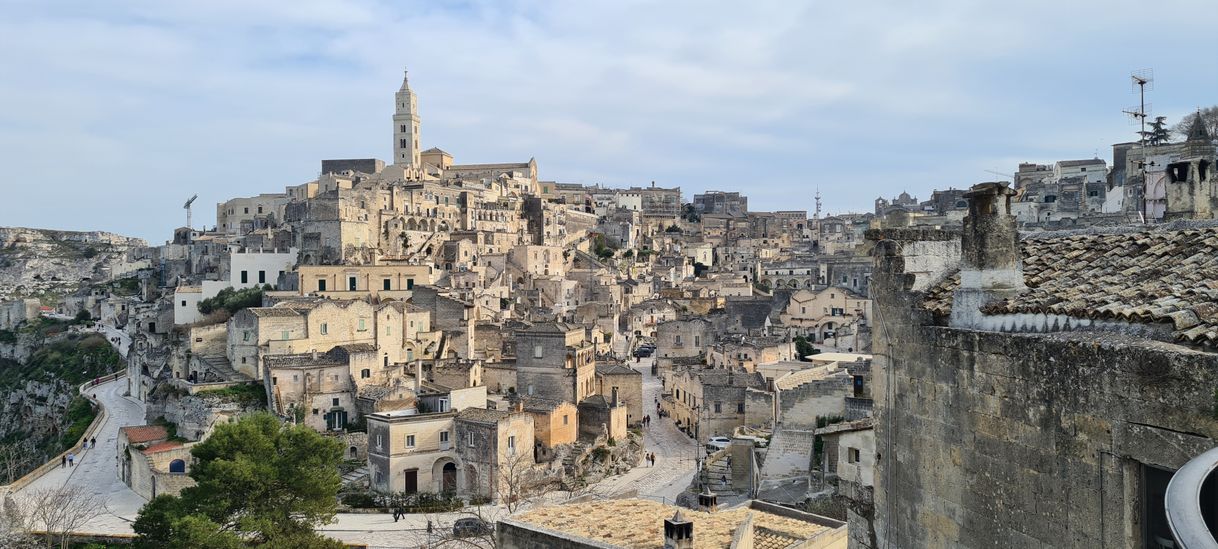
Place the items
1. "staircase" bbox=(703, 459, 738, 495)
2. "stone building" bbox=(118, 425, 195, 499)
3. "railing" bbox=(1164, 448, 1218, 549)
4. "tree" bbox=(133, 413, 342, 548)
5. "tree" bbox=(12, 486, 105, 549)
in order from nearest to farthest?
"railing" bbox=(1164, 448, 1218, 549) < "tree" bbox=(133, 413, 342, 548) < "tree" bbox=(12, 486, 105, 549) < "staircase" bbox=(703, 459, 738, 495) < "stone building" bbox=(118, 425, 195, 499)

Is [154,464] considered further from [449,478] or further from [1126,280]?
[1126,280]

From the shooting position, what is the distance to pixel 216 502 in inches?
993

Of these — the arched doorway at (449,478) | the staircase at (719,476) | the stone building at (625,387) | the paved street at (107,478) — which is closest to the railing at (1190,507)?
the staircase at (719,476)

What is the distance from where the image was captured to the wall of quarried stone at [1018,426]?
5438 millimetres

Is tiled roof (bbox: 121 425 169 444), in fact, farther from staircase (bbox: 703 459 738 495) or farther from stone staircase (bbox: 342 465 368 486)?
staircase (bbox: 703 459 738 495)

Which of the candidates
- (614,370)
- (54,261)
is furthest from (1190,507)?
(54,261)

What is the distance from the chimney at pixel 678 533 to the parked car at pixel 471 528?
48.2 feet

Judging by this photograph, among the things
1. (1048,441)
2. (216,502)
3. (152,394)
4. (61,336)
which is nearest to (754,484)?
(216,502)

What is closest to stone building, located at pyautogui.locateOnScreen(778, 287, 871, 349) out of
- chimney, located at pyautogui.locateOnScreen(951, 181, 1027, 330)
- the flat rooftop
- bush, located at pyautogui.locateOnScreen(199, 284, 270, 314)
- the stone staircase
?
the stone staircase

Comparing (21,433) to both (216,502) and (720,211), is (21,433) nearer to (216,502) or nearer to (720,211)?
(216,502)

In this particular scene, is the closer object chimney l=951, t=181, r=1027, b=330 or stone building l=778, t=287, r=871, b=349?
chimney l=951, t=181, r=1027, b=330

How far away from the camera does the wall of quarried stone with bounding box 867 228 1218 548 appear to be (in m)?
5.44

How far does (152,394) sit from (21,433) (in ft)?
64.3

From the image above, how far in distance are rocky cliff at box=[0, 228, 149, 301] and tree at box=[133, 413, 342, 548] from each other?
82419mm
